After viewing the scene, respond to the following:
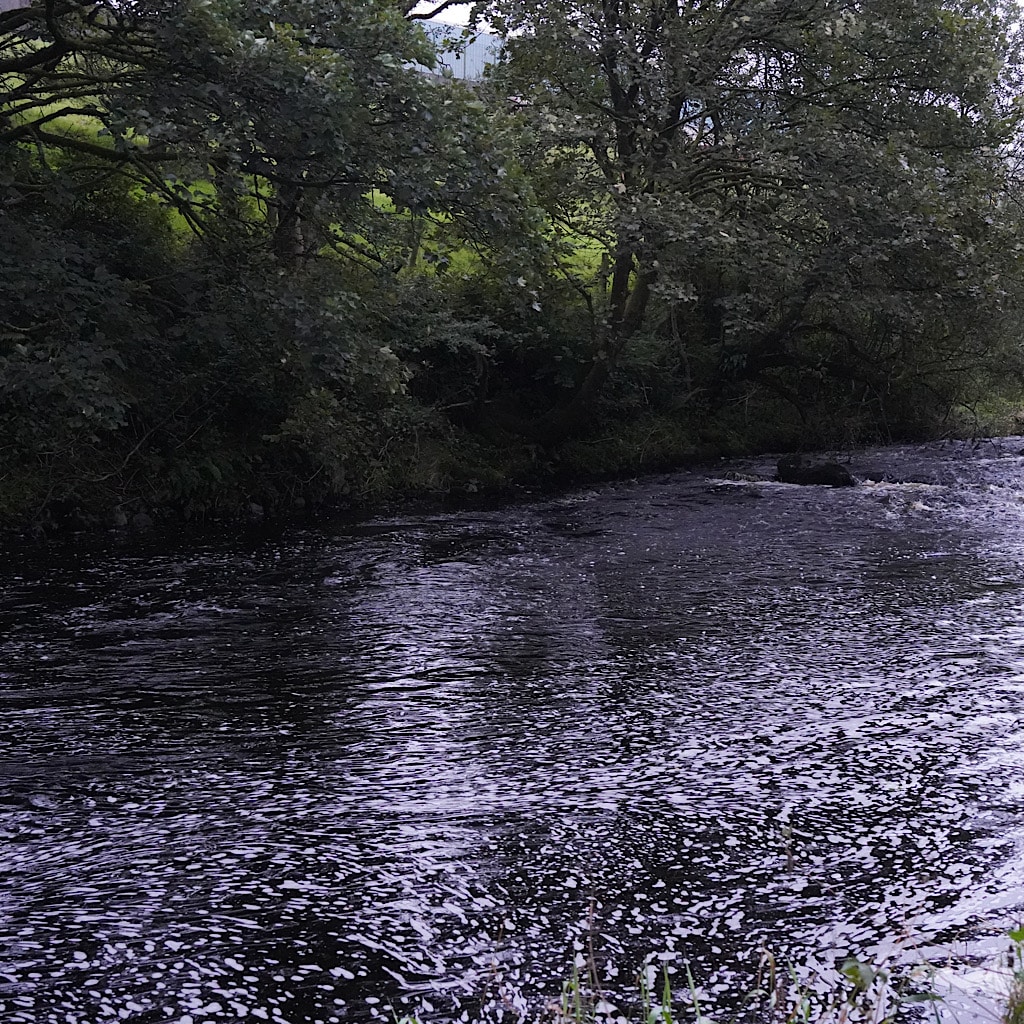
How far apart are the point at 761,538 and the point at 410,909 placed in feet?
34.5

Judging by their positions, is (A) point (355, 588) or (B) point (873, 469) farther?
(B) point (873, 469)

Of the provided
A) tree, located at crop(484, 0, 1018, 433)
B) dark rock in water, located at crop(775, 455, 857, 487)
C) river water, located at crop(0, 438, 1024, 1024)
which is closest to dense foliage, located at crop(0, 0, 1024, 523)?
tree, located at crop(484, 0, 1018, 433)

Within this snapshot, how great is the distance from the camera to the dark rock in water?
63.8ft

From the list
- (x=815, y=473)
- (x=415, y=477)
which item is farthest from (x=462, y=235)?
(x=815, y=473)

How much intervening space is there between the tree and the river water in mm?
7659

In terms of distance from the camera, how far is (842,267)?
18688 mm

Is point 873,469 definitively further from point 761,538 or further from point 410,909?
point 410,909

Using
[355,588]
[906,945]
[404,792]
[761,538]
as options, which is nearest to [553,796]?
[404,792]

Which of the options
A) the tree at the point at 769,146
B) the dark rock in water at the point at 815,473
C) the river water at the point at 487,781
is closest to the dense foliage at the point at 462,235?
the tree at the point at 769,146

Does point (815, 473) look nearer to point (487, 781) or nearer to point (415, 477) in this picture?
point (415, 477)

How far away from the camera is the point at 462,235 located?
1409 cm

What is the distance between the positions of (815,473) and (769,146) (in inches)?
231

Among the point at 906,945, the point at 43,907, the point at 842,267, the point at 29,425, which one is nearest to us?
the point at 906,945

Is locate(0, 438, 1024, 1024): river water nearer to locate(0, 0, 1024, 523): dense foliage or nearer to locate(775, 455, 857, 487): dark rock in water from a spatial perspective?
locate(0, 0, 1024, 523): dense foliage
